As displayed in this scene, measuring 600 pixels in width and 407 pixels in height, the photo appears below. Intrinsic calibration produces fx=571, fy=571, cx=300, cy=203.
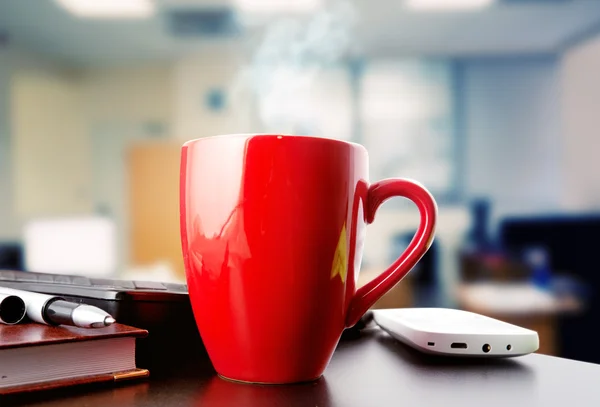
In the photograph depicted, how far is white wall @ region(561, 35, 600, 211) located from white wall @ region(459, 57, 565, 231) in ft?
0.32

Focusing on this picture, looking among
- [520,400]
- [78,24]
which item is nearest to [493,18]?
[78,24]

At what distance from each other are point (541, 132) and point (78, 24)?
3369 mm

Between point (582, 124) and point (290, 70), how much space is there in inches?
82.2

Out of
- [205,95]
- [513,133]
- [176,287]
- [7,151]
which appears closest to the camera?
[176,287]

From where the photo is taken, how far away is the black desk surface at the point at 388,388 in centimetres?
30

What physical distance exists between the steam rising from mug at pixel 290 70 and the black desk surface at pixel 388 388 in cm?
368

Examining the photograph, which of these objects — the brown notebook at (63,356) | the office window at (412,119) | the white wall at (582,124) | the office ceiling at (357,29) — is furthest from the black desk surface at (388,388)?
the office window at (412,119)

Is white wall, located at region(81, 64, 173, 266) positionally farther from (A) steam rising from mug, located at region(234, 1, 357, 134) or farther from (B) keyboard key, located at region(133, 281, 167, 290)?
(B) keyboard key, located at region(133, 281, 167, 290)

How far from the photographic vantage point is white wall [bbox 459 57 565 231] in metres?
4.26

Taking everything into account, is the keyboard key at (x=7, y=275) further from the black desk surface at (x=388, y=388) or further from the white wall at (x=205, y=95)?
the white wall at (x=205, y=95)

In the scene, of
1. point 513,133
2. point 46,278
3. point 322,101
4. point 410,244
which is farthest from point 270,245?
point 513,133

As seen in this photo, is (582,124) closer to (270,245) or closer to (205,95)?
(205,95)

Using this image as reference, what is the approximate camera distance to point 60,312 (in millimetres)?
340

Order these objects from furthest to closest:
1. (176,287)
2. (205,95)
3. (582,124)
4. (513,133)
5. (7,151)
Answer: (205,95), (513,133), (7,151), (582,124), (176,287)
